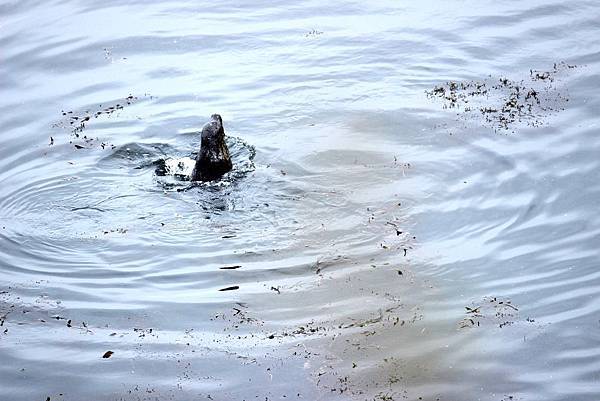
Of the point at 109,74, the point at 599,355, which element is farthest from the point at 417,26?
the point at 599,355

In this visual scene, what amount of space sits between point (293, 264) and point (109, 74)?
959 cm

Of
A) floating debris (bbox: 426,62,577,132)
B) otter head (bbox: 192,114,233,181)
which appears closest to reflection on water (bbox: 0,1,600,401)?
→ floating debris (bbox: 426,62,577,132)

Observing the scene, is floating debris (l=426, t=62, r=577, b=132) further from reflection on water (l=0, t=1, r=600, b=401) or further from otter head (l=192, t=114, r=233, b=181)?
otter head (l=192, t=114, r=233, b=181)

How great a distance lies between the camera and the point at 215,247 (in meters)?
13.0

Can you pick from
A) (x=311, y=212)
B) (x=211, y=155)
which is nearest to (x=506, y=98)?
(x=311, y=212)

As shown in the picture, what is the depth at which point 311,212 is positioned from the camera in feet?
44.9

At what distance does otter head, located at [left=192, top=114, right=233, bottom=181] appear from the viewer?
48.6 ft

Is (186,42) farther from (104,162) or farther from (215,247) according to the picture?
(215,247)

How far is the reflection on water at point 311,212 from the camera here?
408 inches

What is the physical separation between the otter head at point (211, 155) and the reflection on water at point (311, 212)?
0.29 meters

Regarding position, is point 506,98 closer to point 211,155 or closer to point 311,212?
point 311,212

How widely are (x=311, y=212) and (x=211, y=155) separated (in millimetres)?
2201

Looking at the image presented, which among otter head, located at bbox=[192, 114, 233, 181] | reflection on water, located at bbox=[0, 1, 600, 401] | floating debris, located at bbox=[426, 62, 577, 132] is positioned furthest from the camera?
floating debris, located at bbox=[426, 62, 577, 132]

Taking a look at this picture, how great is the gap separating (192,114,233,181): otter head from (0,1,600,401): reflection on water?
11.5 inches
